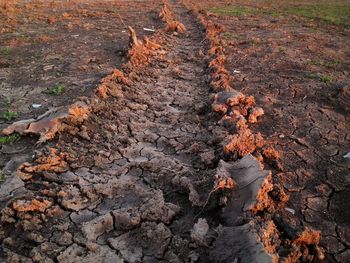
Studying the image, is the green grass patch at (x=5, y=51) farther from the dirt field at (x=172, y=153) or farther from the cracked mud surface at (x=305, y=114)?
the cracked mud surface at (x=305, y=114)

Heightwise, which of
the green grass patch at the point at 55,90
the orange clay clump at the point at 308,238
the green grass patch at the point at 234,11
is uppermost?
the green grass patch at the point at 234,11

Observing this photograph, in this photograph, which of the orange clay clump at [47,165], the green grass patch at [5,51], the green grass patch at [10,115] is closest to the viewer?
the orange clay clump at [47,165]

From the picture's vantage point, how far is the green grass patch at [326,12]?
11.9m

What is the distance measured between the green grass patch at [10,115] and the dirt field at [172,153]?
1 cm

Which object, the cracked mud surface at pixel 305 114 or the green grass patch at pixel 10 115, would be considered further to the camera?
the green grass patch at pixel 10 115

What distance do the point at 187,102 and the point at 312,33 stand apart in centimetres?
648

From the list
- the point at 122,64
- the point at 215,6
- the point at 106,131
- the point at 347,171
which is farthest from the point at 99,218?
the point at 215,6

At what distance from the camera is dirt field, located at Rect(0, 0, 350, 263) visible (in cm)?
271

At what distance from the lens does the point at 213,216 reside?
2982 millimetres

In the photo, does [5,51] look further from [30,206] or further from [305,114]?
[305,114]

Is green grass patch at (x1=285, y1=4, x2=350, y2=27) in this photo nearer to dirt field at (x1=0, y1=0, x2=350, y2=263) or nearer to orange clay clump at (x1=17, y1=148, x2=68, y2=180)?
dirt field at (x1=0, y1=0, x2=350, y2=263)

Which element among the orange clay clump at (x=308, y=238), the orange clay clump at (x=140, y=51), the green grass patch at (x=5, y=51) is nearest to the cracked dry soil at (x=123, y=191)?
the orange clay clump at (x=308, y=238)

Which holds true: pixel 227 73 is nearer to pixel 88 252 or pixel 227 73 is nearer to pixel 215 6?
pixel 88 252

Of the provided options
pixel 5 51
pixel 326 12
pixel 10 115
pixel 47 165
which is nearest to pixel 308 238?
pixel 47 165
